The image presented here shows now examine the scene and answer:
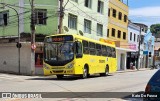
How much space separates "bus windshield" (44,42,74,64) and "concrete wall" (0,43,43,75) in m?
7.88

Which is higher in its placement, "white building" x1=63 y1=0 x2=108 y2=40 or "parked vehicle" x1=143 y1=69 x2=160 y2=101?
"white building" x1=63 y1=0 x2=108 y2=40

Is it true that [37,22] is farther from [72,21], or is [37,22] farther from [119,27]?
[119,27]

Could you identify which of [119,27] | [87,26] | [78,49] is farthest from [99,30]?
[78,49]

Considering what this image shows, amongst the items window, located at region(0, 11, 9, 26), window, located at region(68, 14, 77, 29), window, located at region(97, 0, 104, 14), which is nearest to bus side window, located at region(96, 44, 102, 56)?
window, located at region(68, 14, 77, 29)

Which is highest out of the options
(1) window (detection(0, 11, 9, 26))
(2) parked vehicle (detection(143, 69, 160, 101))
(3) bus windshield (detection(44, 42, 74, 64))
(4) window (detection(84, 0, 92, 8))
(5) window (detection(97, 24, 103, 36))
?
(4) window (detection(84, 0, 92, 8))

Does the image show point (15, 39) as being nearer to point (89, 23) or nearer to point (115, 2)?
point (89, 23)

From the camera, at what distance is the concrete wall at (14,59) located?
32844mm

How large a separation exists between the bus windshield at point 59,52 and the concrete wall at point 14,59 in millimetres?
7878

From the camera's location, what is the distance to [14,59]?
114 feet

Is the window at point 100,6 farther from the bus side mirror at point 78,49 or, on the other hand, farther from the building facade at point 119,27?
the bus side mirror at point 78,49

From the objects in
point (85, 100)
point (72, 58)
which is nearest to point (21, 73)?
point (72, 58)

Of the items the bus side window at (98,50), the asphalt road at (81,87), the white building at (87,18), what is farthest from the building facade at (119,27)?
the asphalt road at (81,87)

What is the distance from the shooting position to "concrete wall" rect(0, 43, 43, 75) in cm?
3284

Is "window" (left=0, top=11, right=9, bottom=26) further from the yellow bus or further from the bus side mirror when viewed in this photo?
the bus side mirror
